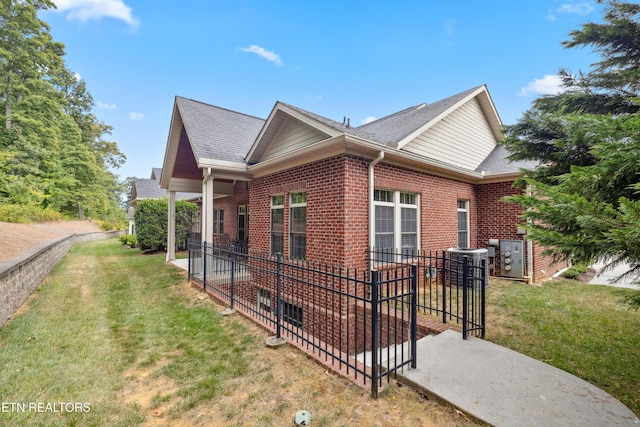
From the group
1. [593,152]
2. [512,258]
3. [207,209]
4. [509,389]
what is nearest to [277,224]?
[207,209]

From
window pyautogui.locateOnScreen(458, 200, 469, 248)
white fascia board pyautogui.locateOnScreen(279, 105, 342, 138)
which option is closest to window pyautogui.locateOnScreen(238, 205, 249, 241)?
white fascia board pyautogui.locateOnScreen(279, 105, 342, 138)

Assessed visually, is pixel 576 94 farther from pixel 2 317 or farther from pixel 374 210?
pixel 2 317

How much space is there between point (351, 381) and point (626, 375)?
3397 millimetres

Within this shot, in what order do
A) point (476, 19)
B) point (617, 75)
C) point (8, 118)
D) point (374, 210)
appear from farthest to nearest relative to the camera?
point (8, 118)
point (476, 19)
point (374, 210)
point (617, 75)

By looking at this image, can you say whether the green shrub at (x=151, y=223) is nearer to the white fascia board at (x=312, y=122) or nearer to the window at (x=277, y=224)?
the window at (x=277, y=224)

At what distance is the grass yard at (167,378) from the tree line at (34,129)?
665 inches

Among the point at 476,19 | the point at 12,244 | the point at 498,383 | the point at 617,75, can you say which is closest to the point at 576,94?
the point at 617,75

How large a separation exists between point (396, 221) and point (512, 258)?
4.57 metres

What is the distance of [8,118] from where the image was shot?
20.7m

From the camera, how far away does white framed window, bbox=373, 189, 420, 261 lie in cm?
691

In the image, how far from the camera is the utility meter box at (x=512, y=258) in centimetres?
868

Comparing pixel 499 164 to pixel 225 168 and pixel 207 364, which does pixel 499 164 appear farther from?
pixel 207 364

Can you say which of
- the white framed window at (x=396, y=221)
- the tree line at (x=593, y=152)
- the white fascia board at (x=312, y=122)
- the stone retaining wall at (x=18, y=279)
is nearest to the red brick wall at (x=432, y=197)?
the white framed window at (x=396, y=221)

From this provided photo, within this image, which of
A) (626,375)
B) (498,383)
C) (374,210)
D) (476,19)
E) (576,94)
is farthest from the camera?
(476,19)
